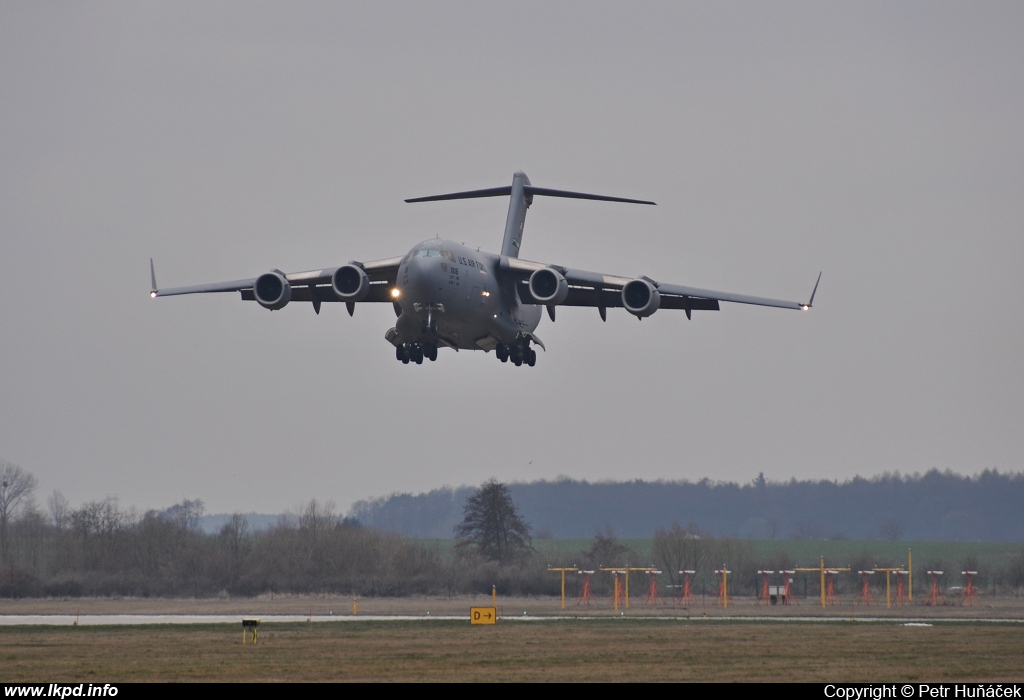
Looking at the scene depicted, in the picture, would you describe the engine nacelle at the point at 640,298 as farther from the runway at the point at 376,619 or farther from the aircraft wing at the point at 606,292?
the runway at the point at 376,619

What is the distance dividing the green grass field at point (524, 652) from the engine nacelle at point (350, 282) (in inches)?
270

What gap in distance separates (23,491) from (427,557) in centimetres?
2161

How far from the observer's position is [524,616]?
32.7 meters

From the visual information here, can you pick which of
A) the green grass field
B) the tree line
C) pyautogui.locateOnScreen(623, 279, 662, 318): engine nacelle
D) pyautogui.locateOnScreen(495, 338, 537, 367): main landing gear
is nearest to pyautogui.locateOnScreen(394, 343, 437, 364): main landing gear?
pyautogui.locateOnScreen(495, 338, 537, 367): main landing gear

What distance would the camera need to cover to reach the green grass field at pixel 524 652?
768 inches

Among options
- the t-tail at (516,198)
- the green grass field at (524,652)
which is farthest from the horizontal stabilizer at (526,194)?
the green grass field at (524,652)

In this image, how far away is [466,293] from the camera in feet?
82.5

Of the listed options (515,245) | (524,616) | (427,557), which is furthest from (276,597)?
(515,245)

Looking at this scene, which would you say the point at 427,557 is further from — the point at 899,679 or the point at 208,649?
the point at 899,679

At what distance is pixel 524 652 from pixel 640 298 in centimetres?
762

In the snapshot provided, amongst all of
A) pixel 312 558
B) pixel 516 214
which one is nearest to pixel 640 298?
pixel 516 214

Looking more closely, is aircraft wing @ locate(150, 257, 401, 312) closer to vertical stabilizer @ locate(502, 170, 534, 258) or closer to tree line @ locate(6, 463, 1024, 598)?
vertical stabilizer @ locate(502, 170, 534, 258)

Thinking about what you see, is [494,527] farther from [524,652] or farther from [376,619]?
[524,652]
